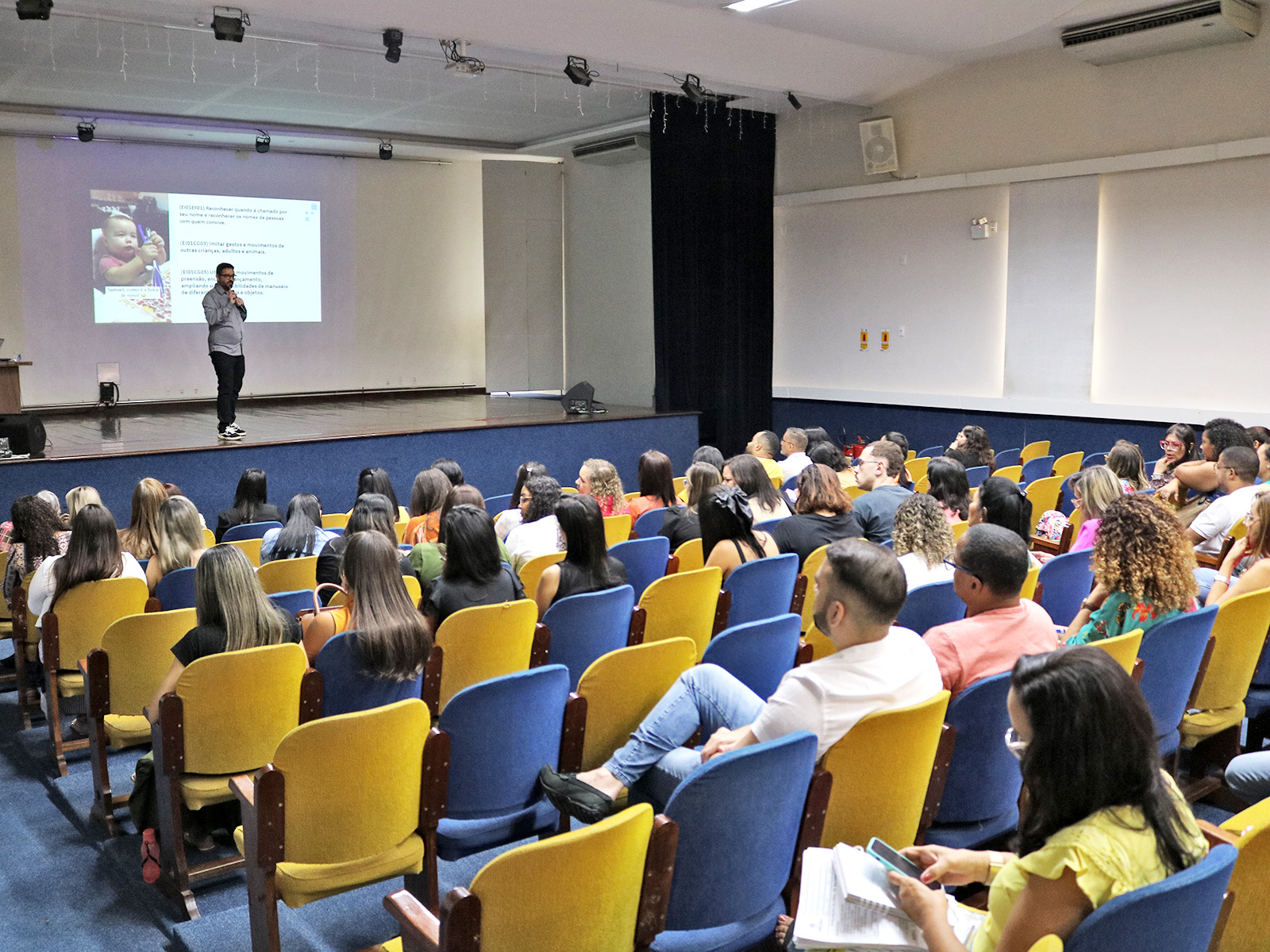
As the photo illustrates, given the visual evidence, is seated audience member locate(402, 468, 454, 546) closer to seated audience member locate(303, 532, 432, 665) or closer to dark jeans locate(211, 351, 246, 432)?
seated audience member locate(303, 532, 432, 665)

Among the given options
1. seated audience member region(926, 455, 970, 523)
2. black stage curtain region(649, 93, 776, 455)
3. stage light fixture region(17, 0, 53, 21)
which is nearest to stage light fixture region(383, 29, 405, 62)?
stage light fixture region(17, 0, 53, 21)

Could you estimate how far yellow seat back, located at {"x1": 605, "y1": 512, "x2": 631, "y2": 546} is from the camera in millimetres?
5547

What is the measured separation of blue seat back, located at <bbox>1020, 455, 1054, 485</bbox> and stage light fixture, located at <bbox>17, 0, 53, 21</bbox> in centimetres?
770

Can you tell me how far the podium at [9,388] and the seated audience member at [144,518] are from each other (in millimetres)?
5351

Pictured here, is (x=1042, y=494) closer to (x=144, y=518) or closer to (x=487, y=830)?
(x=487, y=830)

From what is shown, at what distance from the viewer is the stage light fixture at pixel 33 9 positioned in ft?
22.7

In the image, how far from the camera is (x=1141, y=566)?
3189 millimetres

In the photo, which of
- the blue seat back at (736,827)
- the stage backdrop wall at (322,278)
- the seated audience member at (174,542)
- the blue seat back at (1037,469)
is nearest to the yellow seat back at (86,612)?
the seated audience member at (174,542)

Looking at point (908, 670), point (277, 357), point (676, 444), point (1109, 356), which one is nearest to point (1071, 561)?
point (908, 670)

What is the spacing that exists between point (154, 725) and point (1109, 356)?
9.05 m

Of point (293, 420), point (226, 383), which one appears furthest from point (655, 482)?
point (293, 420)

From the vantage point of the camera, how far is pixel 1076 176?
9.62 metres

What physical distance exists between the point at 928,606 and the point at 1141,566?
2.42ft

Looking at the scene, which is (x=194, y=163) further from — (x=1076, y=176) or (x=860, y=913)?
(x=860, y=913)
